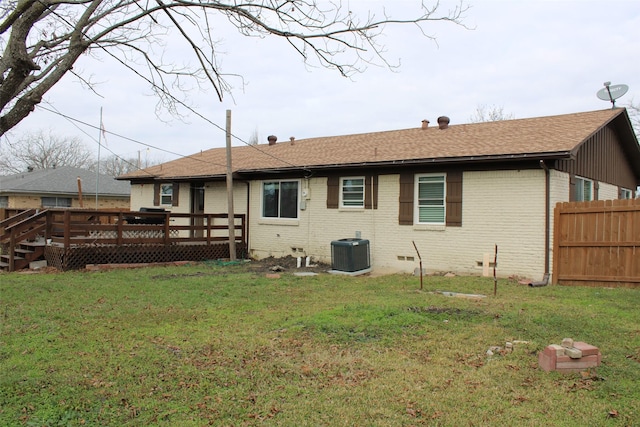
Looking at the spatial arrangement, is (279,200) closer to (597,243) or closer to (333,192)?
(333,192)

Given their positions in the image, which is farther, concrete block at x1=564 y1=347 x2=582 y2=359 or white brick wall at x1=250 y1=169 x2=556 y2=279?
white brick wall at x1=250 y1=169 x2=556 y2=279

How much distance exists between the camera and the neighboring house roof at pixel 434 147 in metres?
11.0

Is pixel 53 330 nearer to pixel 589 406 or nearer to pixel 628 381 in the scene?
pixel 589 406

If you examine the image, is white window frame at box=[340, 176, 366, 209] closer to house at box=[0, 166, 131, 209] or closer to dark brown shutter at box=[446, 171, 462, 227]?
dark brown shutter at box=[446, 171, 462, 227]

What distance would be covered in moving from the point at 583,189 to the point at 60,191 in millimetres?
25427

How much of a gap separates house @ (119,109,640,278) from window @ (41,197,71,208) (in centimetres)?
1250

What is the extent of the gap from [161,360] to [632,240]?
8.81 meters

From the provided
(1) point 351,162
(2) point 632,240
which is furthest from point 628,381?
(1) point 351,162

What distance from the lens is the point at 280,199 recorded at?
15.4m

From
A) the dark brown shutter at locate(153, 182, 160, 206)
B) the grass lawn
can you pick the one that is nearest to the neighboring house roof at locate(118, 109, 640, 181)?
the dark brown shutter at locate(153, 182, 160, 206)

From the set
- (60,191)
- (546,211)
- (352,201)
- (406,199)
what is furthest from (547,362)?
(60,191)

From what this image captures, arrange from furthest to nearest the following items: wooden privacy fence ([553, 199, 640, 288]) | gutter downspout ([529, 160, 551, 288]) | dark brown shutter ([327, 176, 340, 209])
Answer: dark brown shutter ([327, 176, 340, 209])
gutter downspout ([529, 160, 551, 288])
wooden privacy fence ([553, 199, 640, 288])

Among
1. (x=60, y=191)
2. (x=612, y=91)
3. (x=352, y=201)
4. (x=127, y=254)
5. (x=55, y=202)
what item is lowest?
→ (x=127, y=254)

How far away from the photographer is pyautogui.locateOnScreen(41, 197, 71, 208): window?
2611 cm
